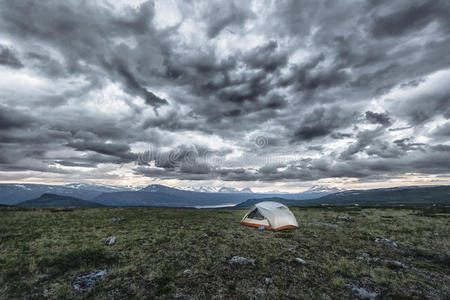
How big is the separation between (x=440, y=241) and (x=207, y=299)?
2153cm

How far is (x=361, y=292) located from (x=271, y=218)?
1201 cm

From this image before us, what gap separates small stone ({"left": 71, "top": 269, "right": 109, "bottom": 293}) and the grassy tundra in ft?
0.97

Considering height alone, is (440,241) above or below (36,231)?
below

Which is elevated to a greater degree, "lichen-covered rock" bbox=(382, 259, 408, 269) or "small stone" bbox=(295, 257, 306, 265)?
"small stone" bbox=(295, 257, 306, 265)

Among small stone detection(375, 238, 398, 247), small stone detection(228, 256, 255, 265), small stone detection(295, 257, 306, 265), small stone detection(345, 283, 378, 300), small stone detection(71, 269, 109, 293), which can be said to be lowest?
small stone detection(375, 238, 398, 247)

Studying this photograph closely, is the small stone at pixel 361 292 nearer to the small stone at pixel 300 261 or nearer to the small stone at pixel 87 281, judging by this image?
the small stone at pixel 300 261

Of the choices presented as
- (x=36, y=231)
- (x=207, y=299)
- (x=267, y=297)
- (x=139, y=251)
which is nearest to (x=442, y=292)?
(x=267, y=297)

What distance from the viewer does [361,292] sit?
8594 millimetres

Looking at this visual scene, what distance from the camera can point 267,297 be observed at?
26.9ft

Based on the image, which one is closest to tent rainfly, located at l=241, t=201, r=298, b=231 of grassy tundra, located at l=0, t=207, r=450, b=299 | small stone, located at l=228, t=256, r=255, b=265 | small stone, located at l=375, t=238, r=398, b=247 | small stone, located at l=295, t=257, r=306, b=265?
grassy tundra, located at l=0, t=207, r=450, b=299

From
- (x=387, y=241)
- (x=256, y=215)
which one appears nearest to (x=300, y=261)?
(x=387, y=241)

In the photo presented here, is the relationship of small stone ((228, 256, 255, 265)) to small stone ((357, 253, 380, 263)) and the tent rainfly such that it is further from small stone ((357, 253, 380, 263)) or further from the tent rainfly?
the tent rainfly

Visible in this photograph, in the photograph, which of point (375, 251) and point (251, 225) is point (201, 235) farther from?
point (375, 251)

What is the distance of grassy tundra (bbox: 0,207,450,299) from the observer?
28.7ft
